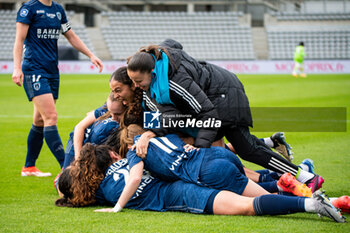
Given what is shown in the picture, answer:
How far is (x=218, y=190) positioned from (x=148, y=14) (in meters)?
36.1

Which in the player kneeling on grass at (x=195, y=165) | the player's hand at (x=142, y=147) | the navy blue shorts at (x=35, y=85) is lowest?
the player kneeling on grass at (x=195, y=165)

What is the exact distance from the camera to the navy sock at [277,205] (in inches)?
141

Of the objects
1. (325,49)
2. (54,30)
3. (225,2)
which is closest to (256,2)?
(225,2)

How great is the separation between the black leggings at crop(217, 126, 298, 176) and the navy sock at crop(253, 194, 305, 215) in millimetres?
851

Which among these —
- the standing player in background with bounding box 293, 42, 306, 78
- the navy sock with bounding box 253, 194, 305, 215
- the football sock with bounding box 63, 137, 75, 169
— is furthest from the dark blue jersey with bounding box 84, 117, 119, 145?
the standing player in background with bounding box 293, 42, 306, 78

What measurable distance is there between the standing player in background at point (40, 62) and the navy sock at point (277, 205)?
2.91 metres

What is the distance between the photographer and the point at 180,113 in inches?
171

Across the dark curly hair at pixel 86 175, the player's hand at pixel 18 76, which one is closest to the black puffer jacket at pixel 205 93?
the dark curly hair at pixel 86 175

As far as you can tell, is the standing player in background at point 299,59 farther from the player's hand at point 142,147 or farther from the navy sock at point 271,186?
the player's hand at point 142,147

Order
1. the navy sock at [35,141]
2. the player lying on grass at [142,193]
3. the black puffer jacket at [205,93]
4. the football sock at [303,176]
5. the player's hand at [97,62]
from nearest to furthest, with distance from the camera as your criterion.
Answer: the player lying on grass at [142,193]
the black puffer jacket at [205,93]
the football sock at [303,176]
the navy sock at [35,141]
the player's hand at [97,62]

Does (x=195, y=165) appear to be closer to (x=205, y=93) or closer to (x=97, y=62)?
(x=205, y=93)

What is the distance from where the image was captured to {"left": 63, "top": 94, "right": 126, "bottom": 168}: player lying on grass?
4.86 m

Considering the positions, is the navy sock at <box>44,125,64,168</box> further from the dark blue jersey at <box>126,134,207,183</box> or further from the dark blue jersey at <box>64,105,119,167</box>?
the dark blue jersey at <box>126,134,207,183</box>

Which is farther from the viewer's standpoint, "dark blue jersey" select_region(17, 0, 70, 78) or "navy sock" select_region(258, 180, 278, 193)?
"dark blue jersey" select_region(17, 0, 70, 78)
